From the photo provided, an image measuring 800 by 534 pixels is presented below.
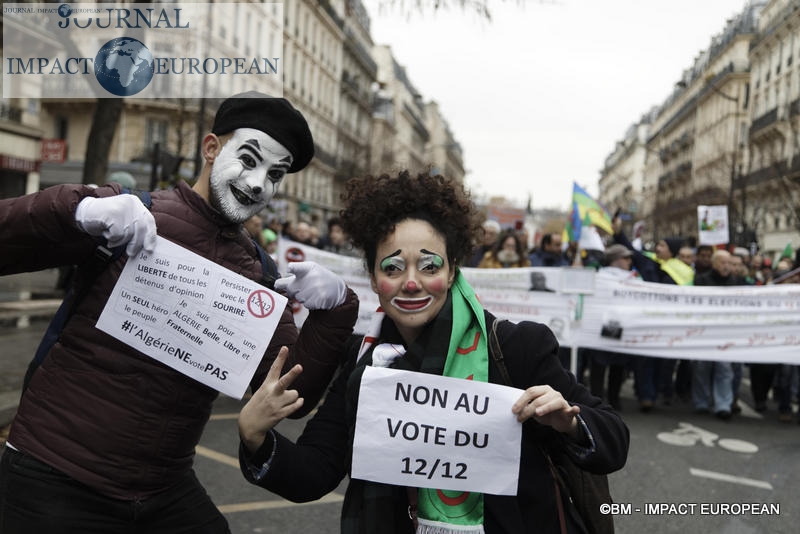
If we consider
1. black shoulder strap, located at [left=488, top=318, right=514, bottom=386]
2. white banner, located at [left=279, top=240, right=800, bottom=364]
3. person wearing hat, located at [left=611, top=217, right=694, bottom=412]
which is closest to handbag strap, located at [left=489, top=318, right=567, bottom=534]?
black shoulder strap, located at [left=488, top=318, right=514, bottom=386]

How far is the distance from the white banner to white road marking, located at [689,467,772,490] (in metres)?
2.31

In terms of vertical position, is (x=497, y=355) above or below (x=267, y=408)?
above

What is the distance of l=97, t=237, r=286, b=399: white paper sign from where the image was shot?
2.12 metres

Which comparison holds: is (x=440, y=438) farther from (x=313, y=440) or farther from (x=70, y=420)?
(x=70, y=420)

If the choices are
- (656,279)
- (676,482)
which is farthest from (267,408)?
(656,279)

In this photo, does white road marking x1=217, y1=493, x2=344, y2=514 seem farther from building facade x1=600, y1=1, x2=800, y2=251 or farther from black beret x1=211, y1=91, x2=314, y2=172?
building facade x1=600, y1=1, x2=800, y2=251

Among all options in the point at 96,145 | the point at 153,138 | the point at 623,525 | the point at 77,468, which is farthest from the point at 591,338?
the point at 153,138

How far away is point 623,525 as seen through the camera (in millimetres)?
4340

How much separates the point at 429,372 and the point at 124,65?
5.94m

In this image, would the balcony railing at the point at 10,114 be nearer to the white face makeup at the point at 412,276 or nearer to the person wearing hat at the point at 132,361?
the person wearing hat at the point at 132,361

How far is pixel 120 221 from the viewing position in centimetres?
199

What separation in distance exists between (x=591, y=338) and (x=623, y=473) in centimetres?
254

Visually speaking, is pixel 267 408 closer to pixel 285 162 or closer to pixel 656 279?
pixel 285 162

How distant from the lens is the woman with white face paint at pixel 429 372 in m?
1.88
